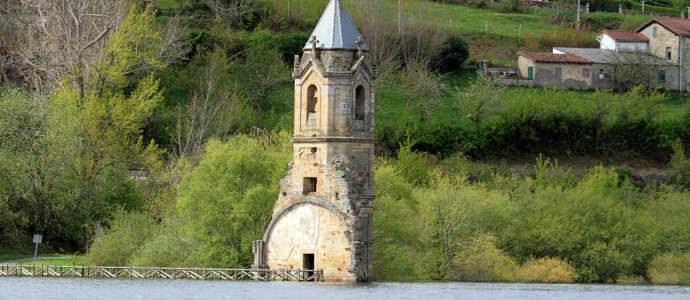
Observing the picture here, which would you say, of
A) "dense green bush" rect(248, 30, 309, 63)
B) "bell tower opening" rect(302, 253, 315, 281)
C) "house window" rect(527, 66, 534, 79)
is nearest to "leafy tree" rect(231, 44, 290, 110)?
"dense green bush" rect(248, 30, 309, 63)

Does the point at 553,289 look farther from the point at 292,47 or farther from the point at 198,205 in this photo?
the point at 292,47

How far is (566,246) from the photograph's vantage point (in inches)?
2133

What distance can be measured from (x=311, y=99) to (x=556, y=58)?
5619 centimetres

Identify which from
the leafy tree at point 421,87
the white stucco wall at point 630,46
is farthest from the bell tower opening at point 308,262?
the white stucco wall at point 630,46

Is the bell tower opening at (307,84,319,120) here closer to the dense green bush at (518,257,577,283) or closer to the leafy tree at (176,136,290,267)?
the leafy tree at (176,136,290,267)

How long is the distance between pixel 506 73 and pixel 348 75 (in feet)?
183

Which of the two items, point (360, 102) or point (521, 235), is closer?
point (360, 102)

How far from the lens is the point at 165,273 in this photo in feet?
148

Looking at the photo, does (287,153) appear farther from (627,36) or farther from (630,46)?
(627,36)

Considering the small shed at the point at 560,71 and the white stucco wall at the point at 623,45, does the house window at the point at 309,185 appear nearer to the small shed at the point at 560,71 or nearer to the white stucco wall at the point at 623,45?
the small shed at the point at 560,71

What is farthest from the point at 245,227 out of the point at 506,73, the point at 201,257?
the point at 506,73

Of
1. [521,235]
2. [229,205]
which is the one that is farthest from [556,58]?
[229,205]

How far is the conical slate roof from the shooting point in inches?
1677

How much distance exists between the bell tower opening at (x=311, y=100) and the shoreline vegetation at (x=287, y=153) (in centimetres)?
449
